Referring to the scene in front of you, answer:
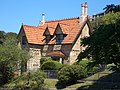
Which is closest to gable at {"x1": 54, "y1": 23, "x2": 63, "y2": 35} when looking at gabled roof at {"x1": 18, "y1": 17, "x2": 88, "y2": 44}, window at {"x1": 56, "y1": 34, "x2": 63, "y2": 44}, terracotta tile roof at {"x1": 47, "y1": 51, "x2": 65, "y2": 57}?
gabled roof at {"x1": 18, "y1": 17, "x2": 88, "y2": 44}

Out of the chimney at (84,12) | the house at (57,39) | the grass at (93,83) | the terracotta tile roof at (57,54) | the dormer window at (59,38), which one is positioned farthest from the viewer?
the chimney at (84,12)

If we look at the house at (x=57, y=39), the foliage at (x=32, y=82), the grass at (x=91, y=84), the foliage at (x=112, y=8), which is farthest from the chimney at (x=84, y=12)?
the foliage at (x=112, y=8)

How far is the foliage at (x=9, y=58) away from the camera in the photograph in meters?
38.9

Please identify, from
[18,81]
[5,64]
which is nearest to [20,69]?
[5,64]

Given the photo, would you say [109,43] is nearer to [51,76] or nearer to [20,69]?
[51,76]

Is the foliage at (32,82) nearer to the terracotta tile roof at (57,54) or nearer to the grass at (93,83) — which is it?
the grass at (93,83)

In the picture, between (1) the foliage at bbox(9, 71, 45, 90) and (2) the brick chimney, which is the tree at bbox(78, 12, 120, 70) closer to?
(1) the foliage at bbox(9, 71, 45, 90)

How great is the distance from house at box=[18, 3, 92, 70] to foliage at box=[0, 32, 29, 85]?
788cm

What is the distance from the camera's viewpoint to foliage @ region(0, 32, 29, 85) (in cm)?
3891

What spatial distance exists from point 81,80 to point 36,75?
18.6 ft

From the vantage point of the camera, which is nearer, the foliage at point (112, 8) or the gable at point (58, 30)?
the foliage at point (112, 8)

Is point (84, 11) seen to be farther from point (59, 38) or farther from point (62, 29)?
point (59, 38)

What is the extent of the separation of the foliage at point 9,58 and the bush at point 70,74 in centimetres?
776

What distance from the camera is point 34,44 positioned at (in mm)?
53219
